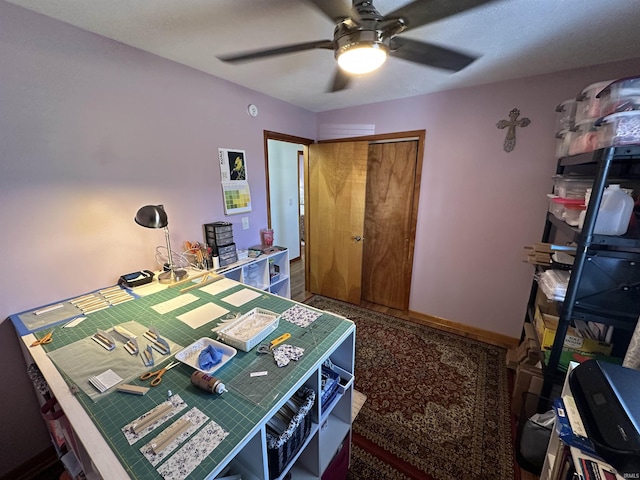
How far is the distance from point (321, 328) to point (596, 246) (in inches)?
54.4

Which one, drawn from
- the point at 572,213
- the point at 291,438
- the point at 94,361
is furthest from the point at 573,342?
the point at 94,361

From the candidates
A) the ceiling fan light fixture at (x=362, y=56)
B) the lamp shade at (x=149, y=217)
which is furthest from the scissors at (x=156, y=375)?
the ceiling fan light fixture at (x=362, y=56)

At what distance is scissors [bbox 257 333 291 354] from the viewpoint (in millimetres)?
1017

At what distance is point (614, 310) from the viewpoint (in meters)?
1.21

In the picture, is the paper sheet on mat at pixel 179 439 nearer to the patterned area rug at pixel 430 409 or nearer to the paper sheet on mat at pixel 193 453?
the paper sheet on mat at pixel 193 453

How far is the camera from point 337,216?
3035 millimetres

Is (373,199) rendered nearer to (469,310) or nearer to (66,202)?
Answer: (469,310)

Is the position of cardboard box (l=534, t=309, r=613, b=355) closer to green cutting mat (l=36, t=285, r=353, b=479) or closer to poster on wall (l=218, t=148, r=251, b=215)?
green cutting mat (l=36, t=285, r=353, b=479)

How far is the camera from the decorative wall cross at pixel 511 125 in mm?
2016

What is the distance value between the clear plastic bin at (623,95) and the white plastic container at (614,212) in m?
0.32

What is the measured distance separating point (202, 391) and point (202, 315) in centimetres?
51

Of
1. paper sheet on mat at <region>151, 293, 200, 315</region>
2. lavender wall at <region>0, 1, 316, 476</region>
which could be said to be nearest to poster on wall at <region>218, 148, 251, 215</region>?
lavender wall at <region>0, 1, 316, 476</region>

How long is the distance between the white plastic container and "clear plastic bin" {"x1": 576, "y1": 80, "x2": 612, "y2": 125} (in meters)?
0.38

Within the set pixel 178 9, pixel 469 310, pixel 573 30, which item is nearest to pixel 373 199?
pixel 469 310
